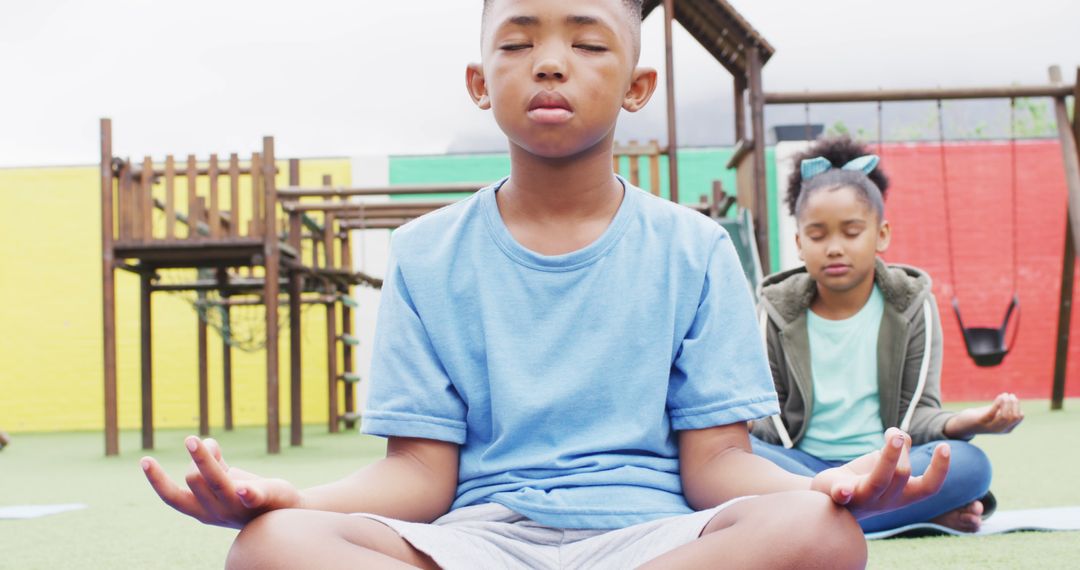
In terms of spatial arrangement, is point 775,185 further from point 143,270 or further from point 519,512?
point 519,512

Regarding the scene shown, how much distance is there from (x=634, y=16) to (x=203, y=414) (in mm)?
7805

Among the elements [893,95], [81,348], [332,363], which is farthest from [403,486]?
[81,348]

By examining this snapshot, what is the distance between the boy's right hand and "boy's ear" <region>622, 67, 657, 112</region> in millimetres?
745

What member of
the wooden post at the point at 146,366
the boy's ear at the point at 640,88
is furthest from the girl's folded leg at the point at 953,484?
the wooden post at the point at 146,366

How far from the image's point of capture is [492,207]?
1556 millimetres

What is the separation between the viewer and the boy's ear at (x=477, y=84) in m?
1.58

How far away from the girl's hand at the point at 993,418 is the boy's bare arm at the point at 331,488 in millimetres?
1250

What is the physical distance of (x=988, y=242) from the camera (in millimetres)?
12047

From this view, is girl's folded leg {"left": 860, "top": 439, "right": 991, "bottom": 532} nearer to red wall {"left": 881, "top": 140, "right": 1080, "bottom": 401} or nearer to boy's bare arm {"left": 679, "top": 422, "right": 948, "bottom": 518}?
boy's bare arm {"left": 679, "top": 422, "right": 948, "bottom": 518}

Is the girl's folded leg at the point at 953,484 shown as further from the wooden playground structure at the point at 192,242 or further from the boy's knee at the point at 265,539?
the wooden playground structure at the point at 192,242

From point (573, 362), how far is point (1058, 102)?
6.41m

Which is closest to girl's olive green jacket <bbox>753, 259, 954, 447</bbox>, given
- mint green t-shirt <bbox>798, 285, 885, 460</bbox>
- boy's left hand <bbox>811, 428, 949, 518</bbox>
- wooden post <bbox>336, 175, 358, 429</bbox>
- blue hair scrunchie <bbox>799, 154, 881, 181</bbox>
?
mint green t-shirt <bbox>798, 285, 885, 460</bbox>

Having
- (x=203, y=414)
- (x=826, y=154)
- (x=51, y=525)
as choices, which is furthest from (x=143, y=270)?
(x=826, y=154)

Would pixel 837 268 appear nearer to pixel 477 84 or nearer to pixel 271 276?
pixel 477 84
